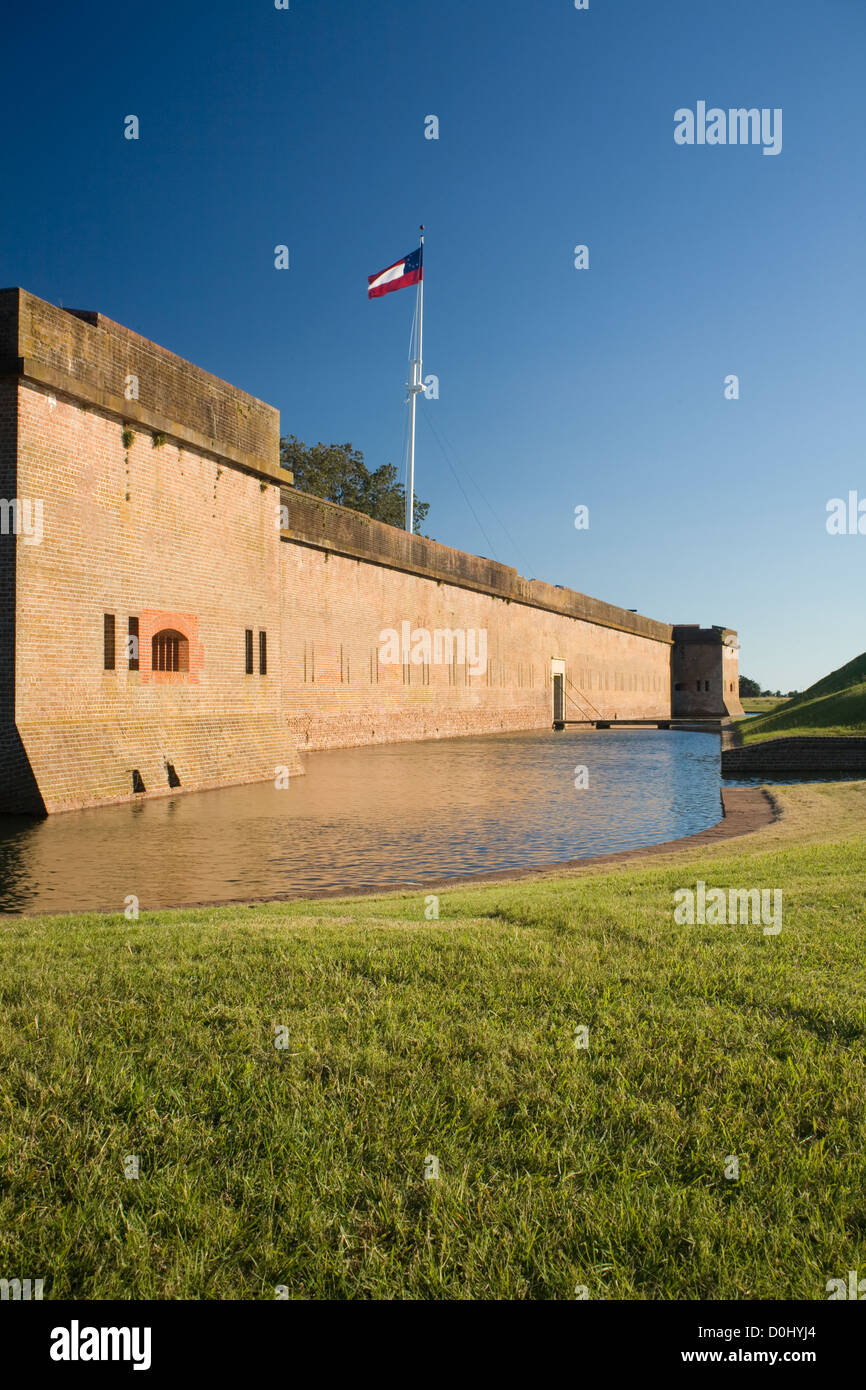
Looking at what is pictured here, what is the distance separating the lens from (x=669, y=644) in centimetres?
6856

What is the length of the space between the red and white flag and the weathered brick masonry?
9495 mm

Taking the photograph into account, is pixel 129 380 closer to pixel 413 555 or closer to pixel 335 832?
pixel 335 832

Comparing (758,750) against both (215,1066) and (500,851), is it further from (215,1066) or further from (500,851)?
(215,1066)

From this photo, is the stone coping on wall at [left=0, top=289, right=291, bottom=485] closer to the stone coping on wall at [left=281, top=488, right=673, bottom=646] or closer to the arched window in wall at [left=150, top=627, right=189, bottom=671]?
the arched window in wall at [left=150, top=627, right=189, bottom=671]

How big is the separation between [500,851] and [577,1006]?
607cm

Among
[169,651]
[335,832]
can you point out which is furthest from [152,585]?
[335,832]

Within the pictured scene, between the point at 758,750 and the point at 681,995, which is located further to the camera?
the point at 758,750

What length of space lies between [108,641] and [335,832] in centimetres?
555

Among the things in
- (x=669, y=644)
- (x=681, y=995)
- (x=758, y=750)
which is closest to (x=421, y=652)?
(x=758, y=750)

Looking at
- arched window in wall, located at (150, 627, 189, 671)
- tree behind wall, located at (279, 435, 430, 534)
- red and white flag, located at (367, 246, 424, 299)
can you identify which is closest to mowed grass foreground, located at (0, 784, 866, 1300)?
arched window in wall, located at (150, 627, 189, 671)

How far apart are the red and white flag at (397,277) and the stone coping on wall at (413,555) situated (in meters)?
7.71

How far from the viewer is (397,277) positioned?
1256 inches

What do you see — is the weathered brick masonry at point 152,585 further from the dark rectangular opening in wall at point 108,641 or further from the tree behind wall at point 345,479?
the tree behind wall at point 345,479

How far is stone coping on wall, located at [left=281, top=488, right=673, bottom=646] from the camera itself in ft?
80.0
